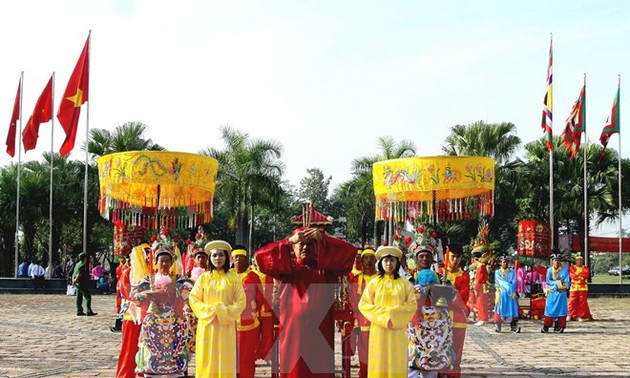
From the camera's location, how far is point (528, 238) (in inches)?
935

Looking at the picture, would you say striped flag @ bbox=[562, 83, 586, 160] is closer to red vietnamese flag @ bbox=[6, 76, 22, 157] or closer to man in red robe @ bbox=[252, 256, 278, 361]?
man in red robe @ bbox=[252, 256, 278, 361]

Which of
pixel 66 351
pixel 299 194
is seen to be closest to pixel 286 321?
pixel 66 351

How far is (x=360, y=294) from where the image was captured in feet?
26.3

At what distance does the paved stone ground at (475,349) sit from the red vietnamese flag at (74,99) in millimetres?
A: 6309

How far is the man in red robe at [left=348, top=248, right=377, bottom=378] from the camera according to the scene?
7438 mm

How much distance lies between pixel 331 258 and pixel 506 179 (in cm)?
2418

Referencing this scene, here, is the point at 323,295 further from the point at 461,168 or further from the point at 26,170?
the point at 26,170

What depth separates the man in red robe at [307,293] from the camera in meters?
5.72

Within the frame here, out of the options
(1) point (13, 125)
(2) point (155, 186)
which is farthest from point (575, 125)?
(1) point (13, 125)

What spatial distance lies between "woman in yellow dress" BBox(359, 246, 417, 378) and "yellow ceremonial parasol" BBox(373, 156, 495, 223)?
19.7 ft

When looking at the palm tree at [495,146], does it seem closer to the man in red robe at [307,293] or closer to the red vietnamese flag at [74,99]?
the red vietnamese flag at [74,99]

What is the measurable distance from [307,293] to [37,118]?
74.7 ft

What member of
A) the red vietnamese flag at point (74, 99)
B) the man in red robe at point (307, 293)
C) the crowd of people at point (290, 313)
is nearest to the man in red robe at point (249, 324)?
the crowd of people at point (290, 313)

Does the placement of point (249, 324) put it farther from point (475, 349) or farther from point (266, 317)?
point (475, 349)
